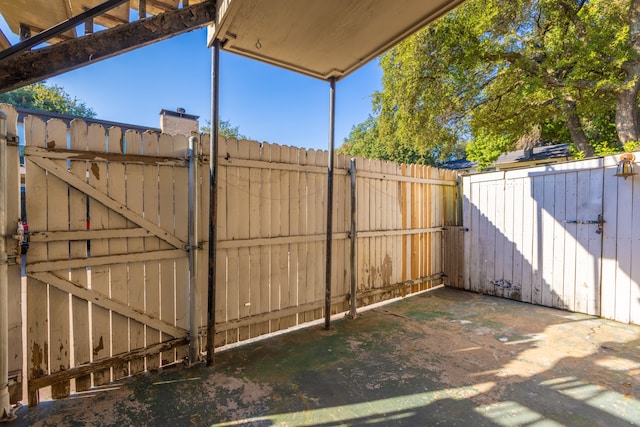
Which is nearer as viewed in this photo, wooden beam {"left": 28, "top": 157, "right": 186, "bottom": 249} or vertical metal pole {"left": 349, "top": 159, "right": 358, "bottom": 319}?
wooden beam {"left": 28, "top": 157, "right": 186, "bottom": 249}

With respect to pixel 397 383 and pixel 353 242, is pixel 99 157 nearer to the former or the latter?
pixel 353 242

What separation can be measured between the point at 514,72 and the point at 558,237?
595 centimetres

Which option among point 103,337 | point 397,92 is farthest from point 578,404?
point 397,92

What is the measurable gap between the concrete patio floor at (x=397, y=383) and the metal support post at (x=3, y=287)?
0.48ft

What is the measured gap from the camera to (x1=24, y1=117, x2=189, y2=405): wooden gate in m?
2.03

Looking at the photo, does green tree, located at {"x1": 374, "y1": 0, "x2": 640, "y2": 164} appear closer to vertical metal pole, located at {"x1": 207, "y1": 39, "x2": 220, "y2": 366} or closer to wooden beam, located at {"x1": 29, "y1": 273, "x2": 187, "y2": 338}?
vertical metal pole, located at {"x1": 207, "y1": 39, "x2": 220, "y2": 366}

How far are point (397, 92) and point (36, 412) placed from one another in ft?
31.9

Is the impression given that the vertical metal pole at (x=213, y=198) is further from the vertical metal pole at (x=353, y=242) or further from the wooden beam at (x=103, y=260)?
the vertical metal pole at (x=353, y=242)

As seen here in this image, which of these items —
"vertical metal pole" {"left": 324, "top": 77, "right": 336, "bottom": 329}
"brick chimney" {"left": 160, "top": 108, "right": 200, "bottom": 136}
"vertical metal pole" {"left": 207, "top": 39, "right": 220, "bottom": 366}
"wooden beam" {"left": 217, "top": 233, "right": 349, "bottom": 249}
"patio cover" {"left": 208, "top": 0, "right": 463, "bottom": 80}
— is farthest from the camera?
"brick chimney" {"left": 160, "top": 108, "right": 200, "bottom": 136}

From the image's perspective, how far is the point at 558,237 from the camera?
159 inches

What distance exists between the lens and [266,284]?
3.12 m

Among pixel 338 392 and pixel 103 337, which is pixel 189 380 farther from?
pixel 338 392

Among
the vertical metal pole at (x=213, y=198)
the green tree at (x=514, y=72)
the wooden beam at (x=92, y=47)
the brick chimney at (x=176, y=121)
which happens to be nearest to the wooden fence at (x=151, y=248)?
the vertical metal pole at (x=213, y=198)

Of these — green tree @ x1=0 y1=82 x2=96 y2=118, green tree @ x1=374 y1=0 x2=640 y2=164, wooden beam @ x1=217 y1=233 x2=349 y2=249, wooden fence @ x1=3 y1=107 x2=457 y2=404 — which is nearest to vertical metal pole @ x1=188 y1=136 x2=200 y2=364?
wooden fence @ x1=3 y1=107 x2=457 y2=404
